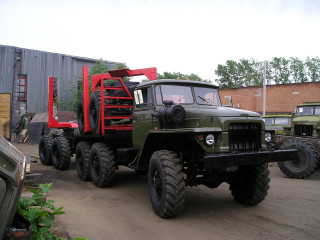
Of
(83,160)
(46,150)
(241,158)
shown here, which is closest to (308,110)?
(241,158)

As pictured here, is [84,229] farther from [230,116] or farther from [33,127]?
[33,127]

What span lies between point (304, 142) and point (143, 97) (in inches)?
221

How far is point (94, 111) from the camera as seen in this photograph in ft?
26.6

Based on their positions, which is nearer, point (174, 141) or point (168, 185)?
point (168, 185)

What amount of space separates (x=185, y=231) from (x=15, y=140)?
19.9m

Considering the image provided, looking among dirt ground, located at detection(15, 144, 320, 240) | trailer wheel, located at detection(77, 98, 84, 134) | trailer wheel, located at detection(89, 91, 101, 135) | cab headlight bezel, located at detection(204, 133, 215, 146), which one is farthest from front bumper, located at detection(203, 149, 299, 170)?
trailer wheel, located at detection(77, 98, 84, 134)

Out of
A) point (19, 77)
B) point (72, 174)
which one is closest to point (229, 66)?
point (19, 77)

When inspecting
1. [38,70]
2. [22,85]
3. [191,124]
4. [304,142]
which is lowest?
[304,142]

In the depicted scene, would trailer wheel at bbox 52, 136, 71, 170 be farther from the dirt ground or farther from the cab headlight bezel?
the cab headlight bezel

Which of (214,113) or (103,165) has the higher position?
(214,113)

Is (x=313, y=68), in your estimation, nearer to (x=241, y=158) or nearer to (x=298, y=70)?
(x=298, y=70)

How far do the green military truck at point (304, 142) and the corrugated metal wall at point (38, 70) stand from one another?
16.6 meters

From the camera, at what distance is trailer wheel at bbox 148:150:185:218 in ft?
16.2

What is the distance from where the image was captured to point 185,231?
15.3 ft
